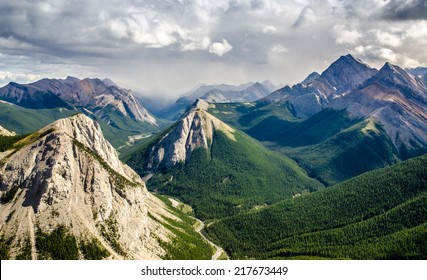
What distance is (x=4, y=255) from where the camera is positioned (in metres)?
195

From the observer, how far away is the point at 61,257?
200 m
